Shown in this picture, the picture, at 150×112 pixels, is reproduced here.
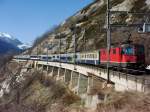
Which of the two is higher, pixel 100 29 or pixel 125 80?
pixel 100 29

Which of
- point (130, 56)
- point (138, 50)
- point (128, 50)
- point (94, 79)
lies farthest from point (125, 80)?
point (94, 79)

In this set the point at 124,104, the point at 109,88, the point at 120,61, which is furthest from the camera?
the point at 120,61

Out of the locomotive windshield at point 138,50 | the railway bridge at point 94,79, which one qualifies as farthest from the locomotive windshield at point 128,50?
the railway bridge at point 94,79

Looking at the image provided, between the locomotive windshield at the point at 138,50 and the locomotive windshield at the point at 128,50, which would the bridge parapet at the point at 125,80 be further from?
the locomotive windshield at the point at 138,50

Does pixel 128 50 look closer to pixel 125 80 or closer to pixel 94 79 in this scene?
pixel 94 79

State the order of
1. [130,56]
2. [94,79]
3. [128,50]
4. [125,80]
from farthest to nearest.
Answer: [94,79], [128,50], [130,56], [125,80]

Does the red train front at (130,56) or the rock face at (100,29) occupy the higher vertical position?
the rock face at (100,29)

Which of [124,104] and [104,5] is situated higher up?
[104,5]

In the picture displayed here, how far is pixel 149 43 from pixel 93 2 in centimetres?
9644

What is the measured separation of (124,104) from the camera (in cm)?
2959

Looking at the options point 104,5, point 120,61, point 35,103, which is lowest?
point 35,103

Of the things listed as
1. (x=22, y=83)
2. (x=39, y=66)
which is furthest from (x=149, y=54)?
(x=39, y=66)

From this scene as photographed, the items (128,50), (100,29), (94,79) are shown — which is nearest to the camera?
Answer: (128,50)

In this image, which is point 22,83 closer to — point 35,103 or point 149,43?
point 35,103
